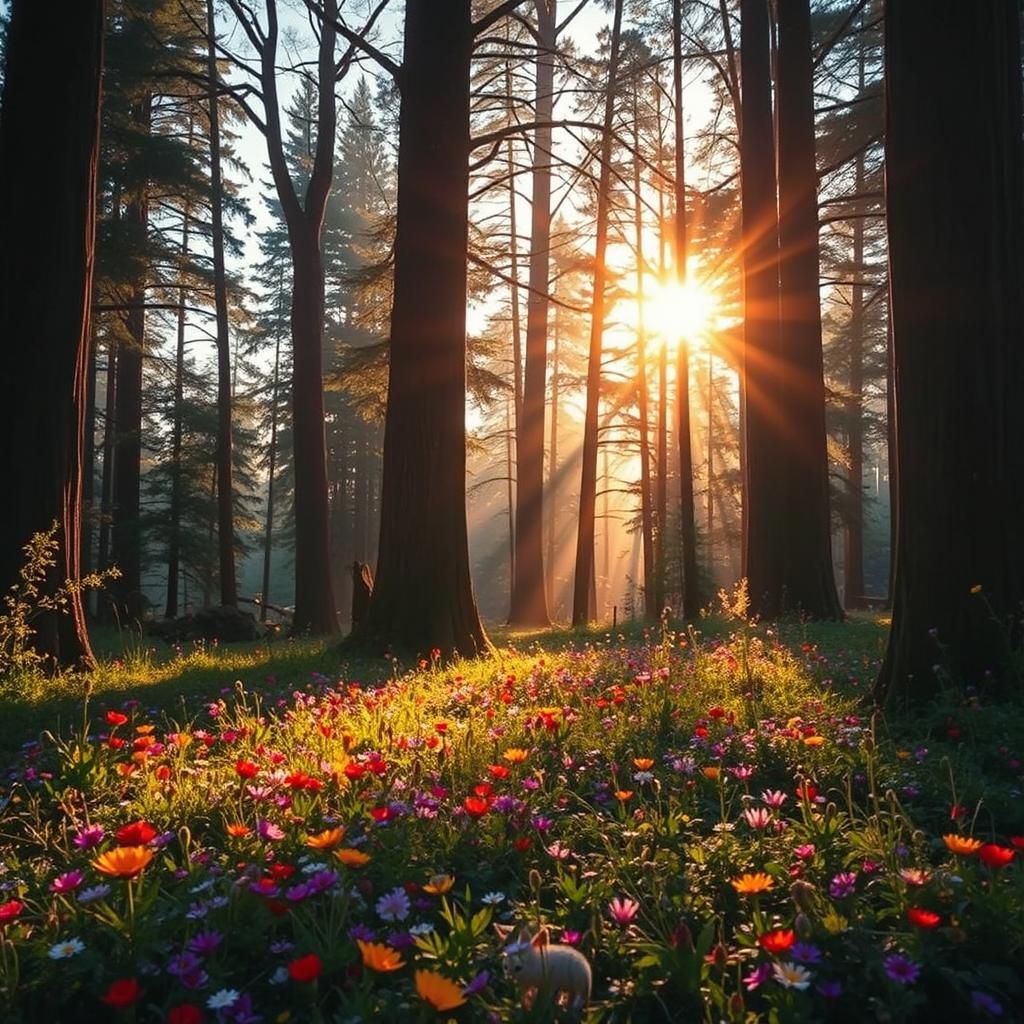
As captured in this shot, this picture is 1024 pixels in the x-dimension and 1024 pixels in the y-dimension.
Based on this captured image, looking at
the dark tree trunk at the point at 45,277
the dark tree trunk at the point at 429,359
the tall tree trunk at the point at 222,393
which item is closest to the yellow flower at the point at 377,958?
the dark tree trunk at the point at 45,277

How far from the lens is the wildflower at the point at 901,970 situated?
1617 mm

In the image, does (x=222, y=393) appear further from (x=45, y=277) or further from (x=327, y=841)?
(x=327, y=841)

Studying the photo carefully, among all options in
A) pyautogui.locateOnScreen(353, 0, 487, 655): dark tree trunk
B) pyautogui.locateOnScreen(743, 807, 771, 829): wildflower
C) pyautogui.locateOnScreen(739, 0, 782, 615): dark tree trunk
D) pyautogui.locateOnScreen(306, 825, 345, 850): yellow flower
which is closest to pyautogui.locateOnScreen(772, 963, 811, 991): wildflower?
pyautogui.locateOnScreen(743, 807, 771, 829): wildflower

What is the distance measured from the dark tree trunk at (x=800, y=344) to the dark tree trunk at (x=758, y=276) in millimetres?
207

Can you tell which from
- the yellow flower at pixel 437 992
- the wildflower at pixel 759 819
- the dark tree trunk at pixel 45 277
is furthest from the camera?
the dark tree trunk at pixel 45 277

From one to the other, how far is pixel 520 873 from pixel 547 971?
3.14 ft

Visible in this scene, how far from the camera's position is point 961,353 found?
4.16 m

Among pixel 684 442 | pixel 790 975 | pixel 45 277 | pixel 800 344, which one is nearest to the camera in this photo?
pixel 790 975

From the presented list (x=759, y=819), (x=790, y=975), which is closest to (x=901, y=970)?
(x=790, y=975)

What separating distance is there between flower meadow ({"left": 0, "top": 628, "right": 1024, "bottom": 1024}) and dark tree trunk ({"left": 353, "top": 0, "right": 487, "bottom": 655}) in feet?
12.0

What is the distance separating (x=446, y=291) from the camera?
810cm

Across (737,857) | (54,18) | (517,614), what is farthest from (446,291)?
(517,614)

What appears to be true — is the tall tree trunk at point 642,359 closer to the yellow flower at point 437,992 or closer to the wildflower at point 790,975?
the wildflower at point 790,975

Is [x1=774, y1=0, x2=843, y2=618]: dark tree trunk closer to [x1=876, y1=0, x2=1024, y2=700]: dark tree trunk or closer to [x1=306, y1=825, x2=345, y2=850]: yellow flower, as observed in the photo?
[x1=876, y1=0, x2=1024, y2=700]: dark tree trunk
